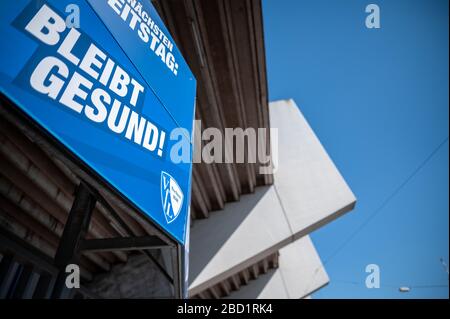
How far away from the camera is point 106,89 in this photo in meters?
1.85

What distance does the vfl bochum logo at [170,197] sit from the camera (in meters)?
2.24

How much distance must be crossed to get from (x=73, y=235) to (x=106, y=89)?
1489 millimetres

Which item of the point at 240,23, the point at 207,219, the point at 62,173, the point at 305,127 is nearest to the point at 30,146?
the point at 62,173

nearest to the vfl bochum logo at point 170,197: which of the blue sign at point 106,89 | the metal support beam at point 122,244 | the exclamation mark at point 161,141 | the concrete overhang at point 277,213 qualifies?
the blue sign at point 106,89

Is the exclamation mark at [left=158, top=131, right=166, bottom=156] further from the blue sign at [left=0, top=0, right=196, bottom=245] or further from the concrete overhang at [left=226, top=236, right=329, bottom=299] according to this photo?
the concrete overhang at [left=226, top=236, right=329, bottom=299]

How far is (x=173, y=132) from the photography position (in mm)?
2707

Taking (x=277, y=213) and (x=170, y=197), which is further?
(x=277, y=213)

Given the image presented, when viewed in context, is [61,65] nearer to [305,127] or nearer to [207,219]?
[207,219]

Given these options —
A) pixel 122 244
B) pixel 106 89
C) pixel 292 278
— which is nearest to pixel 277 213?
pixel 122 244

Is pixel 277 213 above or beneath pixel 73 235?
above

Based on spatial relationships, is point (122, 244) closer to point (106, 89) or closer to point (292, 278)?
point (106, 89)

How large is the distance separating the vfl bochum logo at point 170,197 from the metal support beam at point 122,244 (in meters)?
0.41

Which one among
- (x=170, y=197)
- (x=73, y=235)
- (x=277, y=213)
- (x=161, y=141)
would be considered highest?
(x=277, y=213)

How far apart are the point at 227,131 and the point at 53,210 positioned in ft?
14.4
